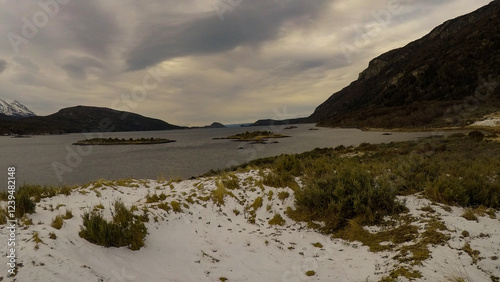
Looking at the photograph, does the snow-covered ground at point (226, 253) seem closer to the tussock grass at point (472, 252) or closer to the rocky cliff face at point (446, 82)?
the tussock grass at point (472, 252)

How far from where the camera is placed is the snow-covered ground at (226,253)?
4.16 meters

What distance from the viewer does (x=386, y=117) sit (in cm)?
8406

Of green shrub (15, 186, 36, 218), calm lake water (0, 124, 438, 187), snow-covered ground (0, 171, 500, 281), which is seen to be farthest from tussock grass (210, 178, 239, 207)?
calm lake water (0, 124, 438, 187)

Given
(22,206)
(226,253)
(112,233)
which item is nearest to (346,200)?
(226,253)

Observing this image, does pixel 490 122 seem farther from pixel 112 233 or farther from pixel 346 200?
pixel 112 233

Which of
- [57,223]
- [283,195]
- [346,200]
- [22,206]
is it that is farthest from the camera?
[283,195]

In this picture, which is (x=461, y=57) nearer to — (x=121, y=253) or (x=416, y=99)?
(x=416, y=99)

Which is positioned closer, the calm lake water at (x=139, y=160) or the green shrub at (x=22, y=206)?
the green shrub at (x=22, y=206)

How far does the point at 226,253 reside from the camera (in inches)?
230

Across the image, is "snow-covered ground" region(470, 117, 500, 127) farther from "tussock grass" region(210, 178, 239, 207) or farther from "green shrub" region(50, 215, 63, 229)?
"green shrub" region(50, 215, 63, 229)

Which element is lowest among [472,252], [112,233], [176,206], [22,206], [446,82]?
[472,252]

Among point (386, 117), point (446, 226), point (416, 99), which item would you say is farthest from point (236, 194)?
point (416, 99)

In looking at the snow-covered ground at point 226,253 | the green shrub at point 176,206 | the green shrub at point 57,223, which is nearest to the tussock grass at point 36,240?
the snow-covered ground at point 226,253

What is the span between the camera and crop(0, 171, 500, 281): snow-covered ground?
4160 mm
